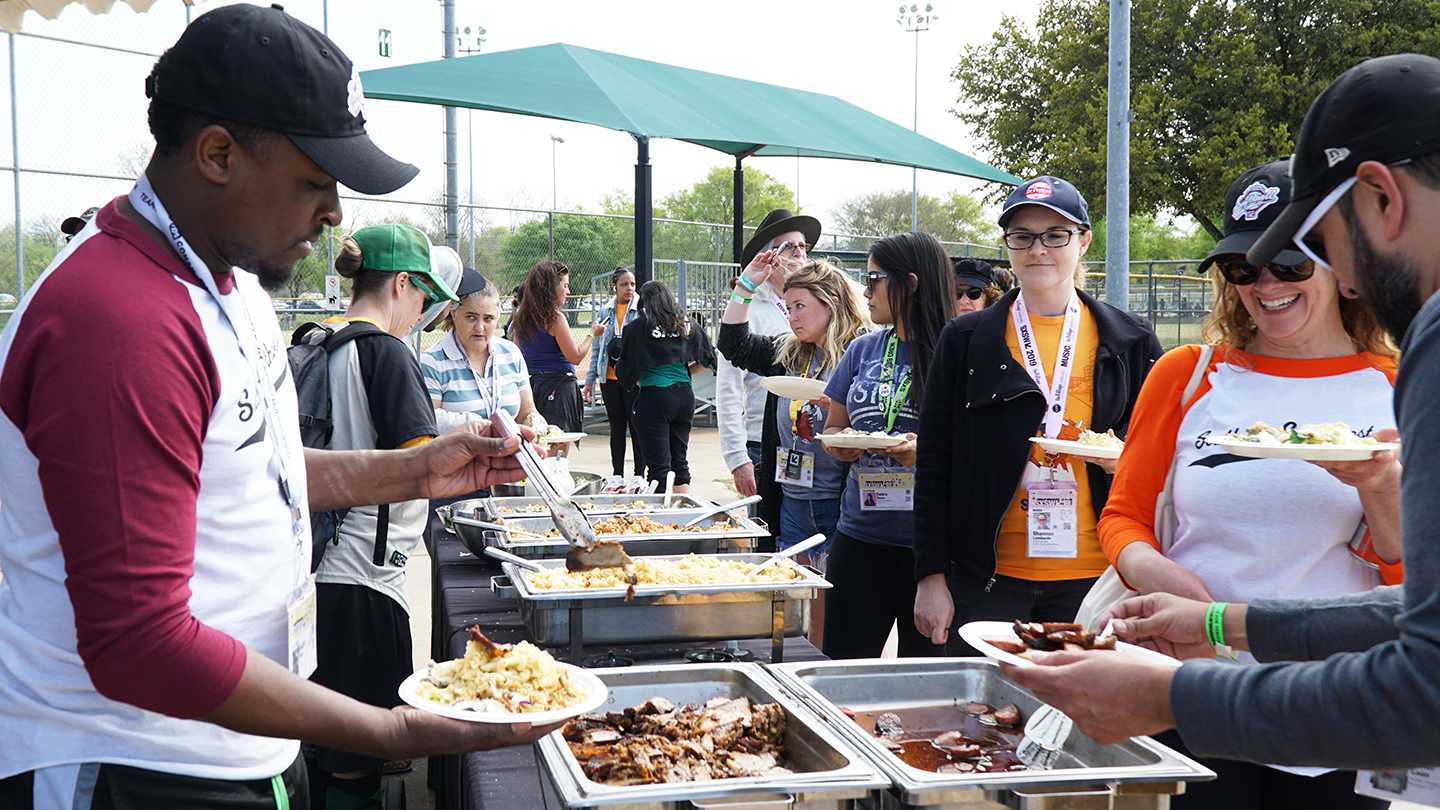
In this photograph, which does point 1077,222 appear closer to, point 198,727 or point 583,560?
point 583,560

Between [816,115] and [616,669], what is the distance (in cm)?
862

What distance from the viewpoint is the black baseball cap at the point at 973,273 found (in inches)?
165

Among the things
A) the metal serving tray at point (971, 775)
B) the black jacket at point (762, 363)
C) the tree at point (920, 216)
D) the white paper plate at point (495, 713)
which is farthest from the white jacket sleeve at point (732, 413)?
the tree at point (920, 216)

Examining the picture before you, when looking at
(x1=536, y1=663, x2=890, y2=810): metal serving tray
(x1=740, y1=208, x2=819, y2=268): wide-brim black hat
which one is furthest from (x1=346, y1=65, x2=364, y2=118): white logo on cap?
(x1=740, y1=208, x2=819, y2=268): wide-brim black hat

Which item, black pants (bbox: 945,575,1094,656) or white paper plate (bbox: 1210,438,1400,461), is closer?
white paper plate (bbox: 1210,438,1400,461)

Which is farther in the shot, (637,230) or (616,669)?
(637,230)

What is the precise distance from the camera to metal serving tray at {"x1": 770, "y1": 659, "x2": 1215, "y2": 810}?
131 centimetres

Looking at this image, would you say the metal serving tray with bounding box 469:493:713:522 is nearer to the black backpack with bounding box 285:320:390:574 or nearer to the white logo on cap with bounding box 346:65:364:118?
the black backpack with bounding box 285:320:390:574

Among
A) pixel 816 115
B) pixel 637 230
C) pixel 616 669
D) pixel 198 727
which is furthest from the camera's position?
pixel 816 115

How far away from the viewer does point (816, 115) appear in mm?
9633

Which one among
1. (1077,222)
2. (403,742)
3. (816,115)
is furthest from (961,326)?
(816,115)

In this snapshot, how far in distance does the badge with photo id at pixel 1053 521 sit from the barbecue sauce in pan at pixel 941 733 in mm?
693

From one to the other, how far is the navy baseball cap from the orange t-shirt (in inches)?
11.5

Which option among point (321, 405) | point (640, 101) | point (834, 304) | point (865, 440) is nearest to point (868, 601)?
point (865, 440)
